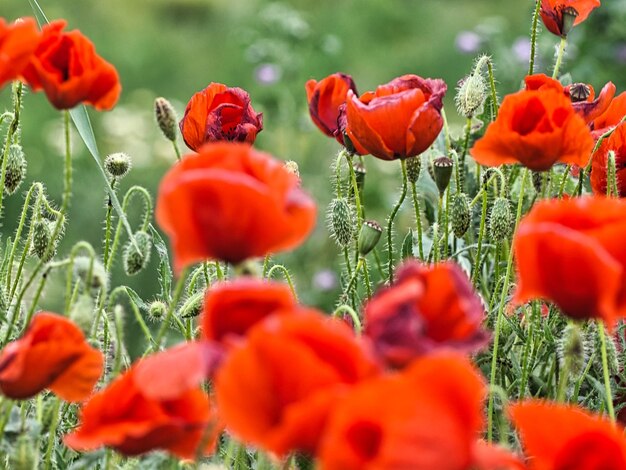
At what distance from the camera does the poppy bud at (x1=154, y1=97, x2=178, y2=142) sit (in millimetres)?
1097

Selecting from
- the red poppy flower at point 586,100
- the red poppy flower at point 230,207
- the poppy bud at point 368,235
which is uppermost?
the red poppy flower at point 586,100

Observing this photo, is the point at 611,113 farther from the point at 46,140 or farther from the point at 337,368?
the point at 46,140

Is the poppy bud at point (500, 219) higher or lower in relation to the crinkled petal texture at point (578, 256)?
higher

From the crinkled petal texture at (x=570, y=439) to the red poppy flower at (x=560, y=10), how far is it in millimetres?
764

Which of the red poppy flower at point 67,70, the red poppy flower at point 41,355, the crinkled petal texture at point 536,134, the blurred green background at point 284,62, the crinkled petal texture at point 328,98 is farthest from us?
the blurred green background at point 284,62

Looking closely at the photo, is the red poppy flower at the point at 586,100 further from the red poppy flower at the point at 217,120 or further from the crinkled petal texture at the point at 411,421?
the crinkled petal texture at the point at 411,421

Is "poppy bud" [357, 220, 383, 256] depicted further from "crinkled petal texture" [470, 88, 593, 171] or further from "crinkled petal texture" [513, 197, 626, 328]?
"crinkled petal texture" [513, 197, 626, 328]

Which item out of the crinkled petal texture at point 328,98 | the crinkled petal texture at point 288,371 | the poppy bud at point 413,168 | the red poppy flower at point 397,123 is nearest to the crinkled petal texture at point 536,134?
the red poppy flower at point 397,123

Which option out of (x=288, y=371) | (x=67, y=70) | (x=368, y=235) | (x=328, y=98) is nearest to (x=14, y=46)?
(x=67, y=70)

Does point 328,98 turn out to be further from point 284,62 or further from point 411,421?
point 284,62

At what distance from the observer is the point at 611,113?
1193 mm

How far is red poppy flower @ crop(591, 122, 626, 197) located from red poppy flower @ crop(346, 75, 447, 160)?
0.20 m

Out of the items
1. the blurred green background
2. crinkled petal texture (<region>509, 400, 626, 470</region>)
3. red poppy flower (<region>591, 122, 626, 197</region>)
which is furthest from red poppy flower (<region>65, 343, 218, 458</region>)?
the blurred green background

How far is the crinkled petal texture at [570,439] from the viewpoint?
58 centimetres
